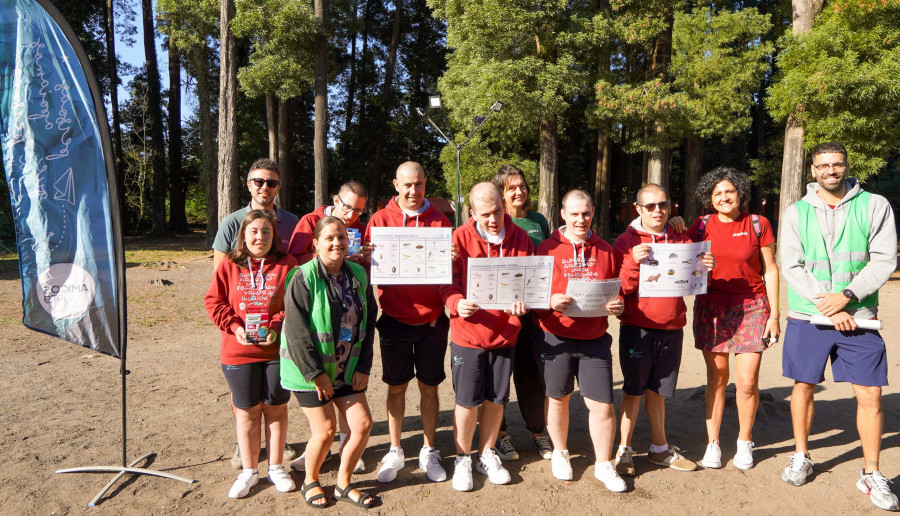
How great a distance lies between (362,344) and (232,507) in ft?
4.20

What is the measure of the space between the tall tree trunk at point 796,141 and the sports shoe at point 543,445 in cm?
1264

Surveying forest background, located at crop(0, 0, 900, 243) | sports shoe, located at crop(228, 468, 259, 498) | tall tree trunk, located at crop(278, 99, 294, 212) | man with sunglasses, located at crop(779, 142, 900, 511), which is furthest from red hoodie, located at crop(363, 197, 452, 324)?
tall tree trunk, located at crop(278, 99, 294, 212)

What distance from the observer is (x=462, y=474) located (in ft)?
12.8

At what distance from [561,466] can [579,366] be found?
0.72m

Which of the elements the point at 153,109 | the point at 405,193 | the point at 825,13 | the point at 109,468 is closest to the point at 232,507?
the point at 109,468

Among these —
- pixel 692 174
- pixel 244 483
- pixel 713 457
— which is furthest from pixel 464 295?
pixel 692 174

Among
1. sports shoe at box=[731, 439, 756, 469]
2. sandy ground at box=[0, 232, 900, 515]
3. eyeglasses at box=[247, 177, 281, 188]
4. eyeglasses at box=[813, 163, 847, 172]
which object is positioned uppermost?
eyeglasses at box=[813, 163, 847, 172]

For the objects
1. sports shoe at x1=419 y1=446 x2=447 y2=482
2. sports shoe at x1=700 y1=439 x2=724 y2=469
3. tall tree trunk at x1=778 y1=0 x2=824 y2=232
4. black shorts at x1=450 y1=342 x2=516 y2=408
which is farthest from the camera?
tall tree trunk at x1=778 y1=0 x2=824 y2=232

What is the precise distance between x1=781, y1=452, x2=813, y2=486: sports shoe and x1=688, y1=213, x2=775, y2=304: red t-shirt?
3.77 ft

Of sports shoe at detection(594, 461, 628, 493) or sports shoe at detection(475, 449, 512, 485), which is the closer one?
sports shoe at detection(594, 461, 628, 493)

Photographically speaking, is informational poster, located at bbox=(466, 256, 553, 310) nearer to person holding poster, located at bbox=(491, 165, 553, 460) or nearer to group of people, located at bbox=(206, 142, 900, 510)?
group of people, located at bbox=(206, 142, 900, 510)

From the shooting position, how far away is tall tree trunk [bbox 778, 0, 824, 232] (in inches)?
573

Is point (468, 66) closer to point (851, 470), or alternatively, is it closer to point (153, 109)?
point (851, 470)

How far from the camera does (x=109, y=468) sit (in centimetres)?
A: 404
